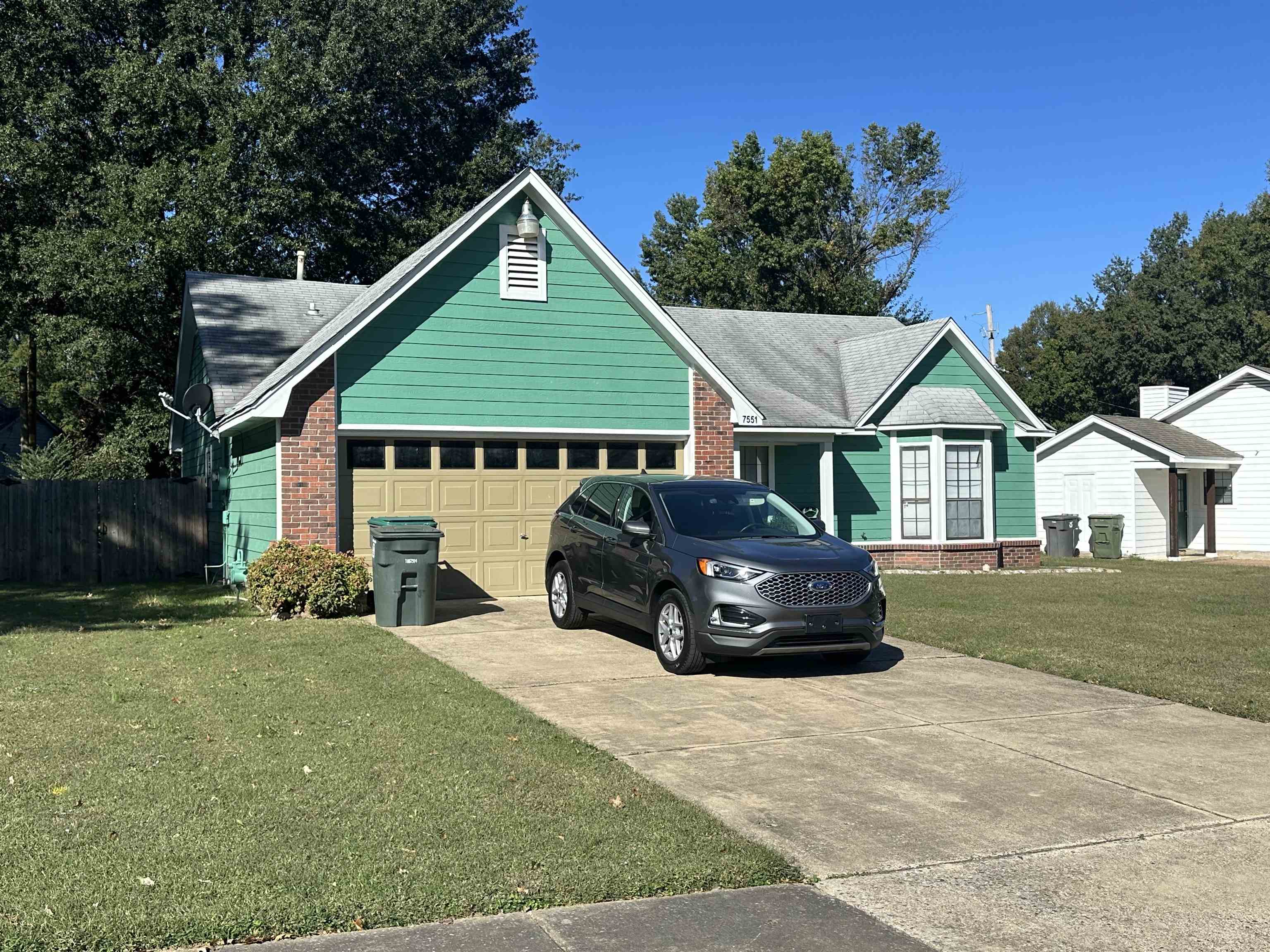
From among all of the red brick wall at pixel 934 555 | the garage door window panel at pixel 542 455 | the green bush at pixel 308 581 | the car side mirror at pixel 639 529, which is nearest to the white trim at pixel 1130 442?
the red brick wall at pixel 934 555

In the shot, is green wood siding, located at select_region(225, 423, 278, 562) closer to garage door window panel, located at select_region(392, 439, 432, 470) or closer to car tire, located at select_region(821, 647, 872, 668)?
garage door window panel, located at select_region(392, 439, 432, 470)

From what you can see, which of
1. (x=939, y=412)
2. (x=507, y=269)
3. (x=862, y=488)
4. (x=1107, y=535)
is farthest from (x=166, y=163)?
(x=1107, y=535)

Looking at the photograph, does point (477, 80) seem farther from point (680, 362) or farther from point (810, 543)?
point (810, 543)

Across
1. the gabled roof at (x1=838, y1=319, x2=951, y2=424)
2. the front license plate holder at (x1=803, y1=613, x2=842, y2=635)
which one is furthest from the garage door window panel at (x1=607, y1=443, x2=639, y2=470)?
the front license plate holder at (x1=803, y1=613, x2=842, y2=635)

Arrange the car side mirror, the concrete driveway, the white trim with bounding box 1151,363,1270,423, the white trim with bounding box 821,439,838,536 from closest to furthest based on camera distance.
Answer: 1. the concrete driveway
2. the car side mirror
3. the white trim with bounding box 821,439,838,536
4. the white trim with bounding box 1151,363,1270,423

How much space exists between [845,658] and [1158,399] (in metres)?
25.7

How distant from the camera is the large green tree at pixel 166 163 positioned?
85.5ft

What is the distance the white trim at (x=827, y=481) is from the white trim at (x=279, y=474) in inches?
369

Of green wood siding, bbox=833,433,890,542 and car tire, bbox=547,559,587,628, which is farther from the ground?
green wood siding, bbox=833,433,890,542

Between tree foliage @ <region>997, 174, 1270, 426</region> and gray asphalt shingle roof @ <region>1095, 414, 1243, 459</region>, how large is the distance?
20621 millimetres

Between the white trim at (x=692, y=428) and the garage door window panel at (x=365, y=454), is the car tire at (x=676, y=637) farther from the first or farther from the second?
the white trim at (x=692, y=428)

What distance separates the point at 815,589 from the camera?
1022cm

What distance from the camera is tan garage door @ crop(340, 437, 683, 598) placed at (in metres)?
15.7

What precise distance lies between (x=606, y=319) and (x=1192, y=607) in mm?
9136
